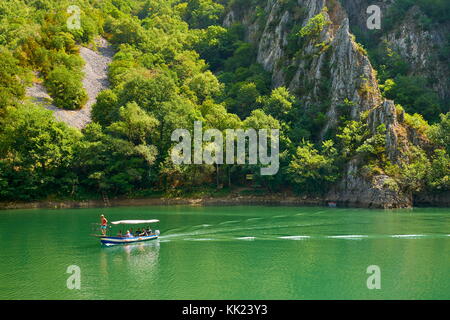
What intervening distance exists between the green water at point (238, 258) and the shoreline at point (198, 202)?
1652 cm

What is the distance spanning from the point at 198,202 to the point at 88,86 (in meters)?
44.0

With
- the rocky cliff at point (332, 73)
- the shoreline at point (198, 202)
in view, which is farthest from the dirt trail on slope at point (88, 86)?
the rocky cliff at point (332, 73)

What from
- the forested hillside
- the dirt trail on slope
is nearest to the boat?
the forested hillside

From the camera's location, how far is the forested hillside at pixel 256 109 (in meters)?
77.3

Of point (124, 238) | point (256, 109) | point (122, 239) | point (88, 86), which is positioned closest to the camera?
point (122, 239)

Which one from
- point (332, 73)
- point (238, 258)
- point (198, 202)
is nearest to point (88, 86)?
point (198, 202)

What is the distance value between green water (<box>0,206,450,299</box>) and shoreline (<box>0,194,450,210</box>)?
54.2ft

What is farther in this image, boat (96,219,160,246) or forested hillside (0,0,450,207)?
forested hillside (0,0,450,207)

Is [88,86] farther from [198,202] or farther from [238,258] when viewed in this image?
[238,258]

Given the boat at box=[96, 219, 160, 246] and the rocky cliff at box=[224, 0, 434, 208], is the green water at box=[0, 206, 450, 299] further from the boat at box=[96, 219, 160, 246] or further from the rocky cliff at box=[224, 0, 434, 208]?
the rocky cliff at box=[224, 0, 434, 208]

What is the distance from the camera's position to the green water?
29.0 metres

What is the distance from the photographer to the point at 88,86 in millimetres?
107750

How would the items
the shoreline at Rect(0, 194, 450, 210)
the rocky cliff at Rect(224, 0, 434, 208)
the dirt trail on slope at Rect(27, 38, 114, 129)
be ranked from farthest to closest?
the dirt trail on slope at Rect(27, 38, 114, 129)
the rocky cliff at Rect(224, 0, 434, 208)
the shoreline at Rect(0, 194, 450, 210)
